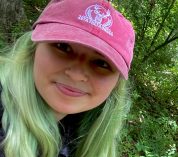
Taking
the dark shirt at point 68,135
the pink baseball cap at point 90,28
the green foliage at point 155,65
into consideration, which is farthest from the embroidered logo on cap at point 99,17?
the green foliage at point 155,65

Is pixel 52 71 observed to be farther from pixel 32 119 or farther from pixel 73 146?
pixel 73 146

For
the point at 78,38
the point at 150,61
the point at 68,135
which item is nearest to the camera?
the point at 78,38

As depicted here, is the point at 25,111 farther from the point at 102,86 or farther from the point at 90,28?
the point at 90,28

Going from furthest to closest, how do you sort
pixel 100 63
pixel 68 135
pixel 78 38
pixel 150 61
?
pixel 150 61
pixel 68 135
pixel 100 63
pixel 78 38

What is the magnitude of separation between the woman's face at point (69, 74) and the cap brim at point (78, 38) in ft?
0.15

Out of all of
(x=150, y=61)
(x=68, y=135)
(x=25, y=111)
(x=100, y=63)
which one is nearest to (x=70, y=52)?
(x=100, y=63)

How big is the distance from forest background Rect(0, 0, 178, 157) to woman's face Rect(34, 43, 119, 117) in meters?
2.80

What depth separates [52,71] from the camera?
1.70m

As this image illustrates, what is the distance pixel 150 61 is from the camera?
5.91 metres

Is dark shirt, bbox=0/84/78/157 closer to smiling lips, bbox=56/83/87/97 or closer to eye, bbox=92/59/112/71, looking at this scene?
smiling lips, bbox=56/83/87/97

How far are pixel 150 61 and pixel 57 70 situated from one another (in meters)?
4.33

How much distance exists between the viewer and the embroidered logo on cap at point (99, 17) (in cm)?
169

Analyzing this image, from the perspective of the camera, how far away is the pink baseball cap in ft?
5.32

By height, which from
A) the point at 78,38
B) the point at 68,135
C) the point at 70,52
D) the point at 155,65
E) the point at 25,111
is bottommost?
the point at 155,65
